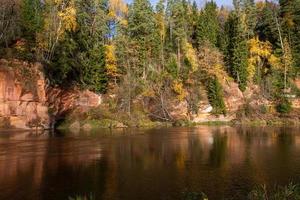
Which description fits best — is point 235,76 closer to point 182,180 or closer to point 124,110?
point 124,110

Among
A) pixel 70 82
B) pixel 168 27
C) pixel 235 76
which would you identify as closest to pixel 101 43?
pixel 70 82

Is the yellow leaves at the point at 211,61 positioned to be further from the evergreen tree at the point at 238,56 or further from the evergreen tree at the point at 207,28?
the evergreen tree at the point at 207,28

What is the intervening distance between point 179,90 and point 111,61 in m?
15.6

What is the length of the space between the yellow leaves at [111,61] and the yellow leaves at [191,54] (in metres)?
17.2

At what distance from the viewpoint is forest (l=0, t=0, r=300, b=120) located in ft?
247

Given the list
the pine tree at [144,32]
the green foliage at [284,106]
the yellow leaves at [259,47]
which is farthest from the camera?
the yellow leaves at [259,47]

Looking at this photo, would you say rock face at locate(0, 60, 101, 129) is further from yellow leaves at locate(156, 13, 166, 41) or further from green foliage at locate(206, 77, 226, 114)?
yellow leaves at locate(156, 13, 166, 41)

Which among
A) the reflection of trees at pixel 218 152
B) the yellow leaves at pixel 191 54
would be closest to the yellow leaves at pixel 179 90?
the yellow leaves at pixel 191 54

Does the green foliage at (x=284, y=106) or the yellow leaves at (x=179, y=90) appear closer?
the green foliage at (x=284, y=106)

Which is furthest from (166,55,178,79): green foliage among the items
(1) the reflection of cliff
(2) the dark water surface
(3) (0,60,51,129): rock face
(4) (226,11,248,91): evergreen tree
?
(1) the reflection of cliff

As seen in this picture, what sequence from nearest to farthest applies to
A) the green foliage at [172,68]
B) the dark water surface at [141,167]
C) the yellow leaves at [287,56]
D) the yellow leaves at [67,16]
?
the dark water surface at [141,167]
the yellow leaves at [67,16]
the green foliage at [172,68]
the yellow leaves at [287,56]

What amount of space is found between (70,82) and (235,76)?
3890cm

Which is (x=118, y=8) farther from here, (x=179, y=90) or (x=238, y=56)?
(x=238, y=56)

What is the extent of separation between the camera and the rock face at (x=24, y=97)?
65.8m
